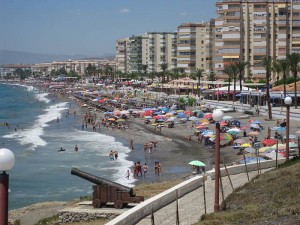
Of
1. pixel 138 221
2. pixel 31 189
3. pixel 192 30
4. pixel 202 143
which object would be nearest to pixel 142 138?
pixel 202 143

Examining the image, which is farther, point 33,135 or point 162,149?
point 33,135

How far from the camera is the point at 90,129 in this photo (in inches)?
2266

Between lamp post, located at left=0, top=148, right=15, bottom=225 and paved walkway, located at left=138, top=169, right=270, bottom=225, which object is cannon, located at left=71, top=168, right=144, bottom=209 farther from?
lamp post, located at left=0, top=148, right=15, bottom=225

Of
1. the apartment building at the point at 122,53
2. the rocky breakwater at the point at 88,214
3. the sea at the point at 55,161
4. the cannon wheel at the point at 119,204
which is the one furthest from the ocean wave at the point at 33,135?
the apartment building at the point at 122,53

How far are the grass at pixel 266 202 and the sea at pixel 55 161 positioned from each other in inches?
528

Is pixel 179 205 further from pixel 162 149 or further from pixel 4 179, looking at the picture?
pixel 162 149

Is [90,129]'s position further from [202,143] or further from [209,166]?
[209,166]

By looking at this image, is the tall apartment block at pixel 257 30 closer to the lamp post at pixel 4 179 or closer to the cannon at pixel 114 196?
the cannon at pixel 114 196

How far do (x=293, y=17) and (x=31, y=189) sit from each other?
222 ft

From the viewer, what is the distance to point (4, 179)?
20.0 ft

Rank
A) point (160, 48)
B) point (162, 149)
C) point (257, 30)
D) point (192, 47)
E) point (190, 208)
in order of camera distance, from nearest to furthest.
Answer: point (190, 208), point (162, 149), point (257, 30), point (192, 47), point (160, 48)

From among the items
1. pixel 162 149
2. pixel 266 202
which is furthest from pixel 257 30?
pixel 266 202

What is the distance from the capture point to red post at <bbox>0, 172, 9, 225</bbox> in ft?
20.0

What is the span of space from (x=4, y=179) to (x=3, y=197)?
20 cm
